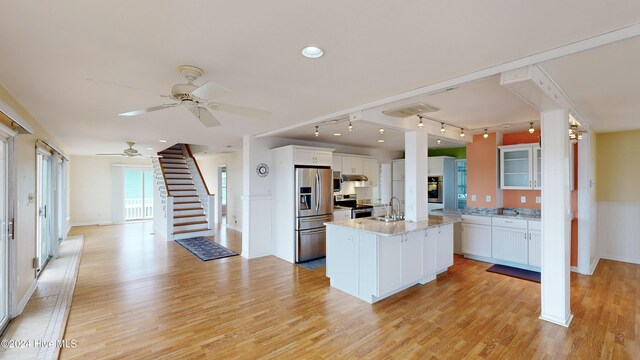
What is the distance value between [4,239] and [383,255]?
4.12 m

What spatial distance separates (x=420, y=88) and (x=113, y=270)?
5458 millimetres

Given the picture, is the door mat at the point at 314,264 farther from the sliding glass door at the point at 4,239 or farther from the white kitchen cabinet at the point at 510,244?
the sliding glass door at the point at 4,239

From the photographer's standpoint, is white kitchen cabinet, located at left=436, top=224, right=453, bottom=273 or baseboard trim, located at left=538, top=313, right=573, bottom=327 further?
white kitchen cabinet, located at left=436, top=224, right=453, bottom=273

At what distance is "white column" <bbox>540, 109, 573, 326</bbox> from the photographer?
2859 millimetres

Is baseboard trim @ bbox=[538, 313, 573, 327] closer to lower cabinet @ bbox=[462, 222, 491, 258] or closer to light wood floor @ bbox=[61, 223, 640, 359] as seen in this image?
light wood floor @ bbox=[61, 223, 640, 359]

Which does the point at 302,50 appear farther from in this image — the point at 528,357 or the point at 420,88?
the point at 528,357

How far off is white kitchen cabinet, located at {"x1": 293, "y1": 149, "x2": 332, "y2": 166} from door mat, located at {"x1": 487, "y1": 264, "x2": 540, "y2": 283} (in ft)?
11.3

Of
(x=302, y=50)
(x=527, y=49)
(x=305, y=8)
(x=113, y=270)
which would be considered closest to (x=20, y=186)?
(x=113, y=270)

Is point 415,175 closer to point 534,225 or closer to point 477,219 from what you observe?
point 477,219

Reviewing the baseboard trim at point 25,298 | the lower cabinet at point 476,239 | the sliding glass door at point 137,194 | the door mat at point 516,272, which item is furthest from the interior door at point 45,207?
the door mat at point 516,272

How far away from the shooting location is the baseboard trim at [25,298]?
321cm

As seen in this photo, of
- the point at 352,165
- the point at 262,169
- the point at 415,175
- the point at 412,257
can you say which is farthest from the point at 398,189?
the point at 412,257

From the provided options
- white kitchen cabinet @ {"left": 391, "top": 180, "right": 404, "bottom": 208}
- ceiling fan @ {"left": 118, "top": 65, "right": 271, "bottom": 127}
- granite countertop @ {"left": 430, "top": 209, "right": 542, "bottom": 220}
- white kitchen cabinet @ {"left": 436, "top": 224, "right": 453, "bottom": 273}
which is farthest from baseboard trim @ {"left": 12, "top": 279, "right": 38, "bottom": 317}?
white kitchen cabinet @ {"left": 391, "top": 180, "right": 404, "bottom": 208}

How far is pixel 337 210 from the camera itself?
6078 millimetres
